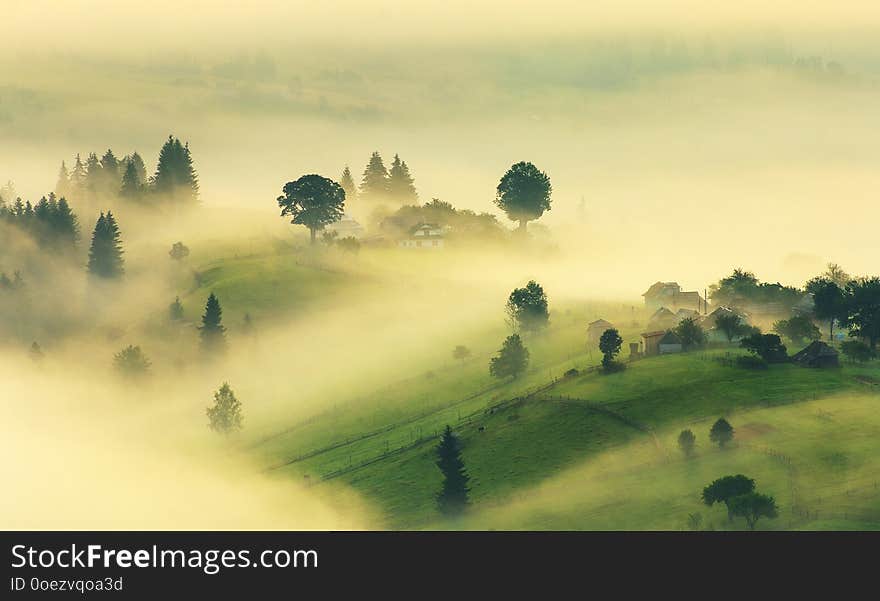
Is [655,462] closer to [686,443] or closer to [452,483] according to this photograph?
[686,443]

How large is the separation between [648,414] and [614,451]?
360 inches

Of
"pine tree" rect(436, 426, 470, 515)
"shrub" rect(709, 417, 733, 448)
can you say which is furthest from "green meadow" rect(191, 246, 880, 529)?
"pine tree" rect(436, 426, 470, 515)

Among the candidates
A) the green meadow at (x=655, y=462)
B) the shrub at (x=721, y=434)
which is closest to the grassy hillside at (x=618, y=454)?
the green meadow at (x=655, y=462)

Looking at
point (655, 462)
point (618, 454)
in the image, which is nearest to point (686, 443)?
point (655, 462)

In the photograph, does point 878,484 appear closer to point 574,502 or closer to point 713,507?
point 713,507

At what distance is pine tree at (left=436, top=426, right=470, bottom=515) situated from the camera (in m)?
179

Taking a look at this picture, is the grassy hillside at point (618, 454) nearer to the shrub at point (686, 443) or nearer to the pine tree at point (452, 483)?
the shrub at point (686, 443)

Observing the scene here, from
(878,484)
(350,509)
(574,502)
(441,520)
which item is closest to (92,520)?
(350,509)

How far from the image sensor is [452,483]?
180500mm

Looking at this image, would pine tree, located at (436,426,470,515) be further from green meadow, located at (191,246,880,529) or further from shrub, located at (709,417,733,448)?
shrub, located at (709,417,733,448)
